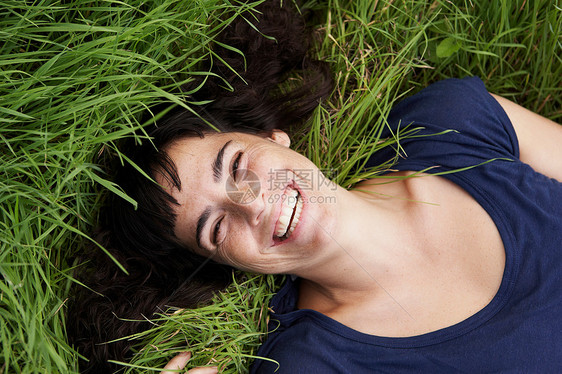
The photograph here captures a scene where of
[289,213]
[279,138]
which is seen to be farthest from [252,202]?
[279,138]

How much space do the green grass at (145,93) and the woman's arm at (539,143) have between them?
405 mm

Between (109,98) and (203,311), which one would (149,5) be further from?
(203,311)

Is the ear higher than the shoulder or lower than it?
lower

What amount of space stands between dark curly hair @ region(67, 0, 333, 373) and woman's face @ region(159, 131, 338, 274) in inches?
5.0

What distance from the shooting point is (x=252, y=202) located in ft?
5.00

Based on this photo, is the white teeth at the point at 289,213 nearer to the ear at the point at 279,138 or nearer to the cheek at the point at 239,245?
the cheek at the point at 239,245

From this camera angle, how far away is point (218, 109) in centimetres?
186

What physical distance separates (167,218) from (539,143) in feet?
5.68

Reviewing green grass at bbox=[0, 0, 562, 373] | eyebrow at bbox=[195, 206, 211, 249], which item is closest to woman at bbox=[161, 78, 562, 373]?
eyebrow at bbox=[195, 206, 211, 249]

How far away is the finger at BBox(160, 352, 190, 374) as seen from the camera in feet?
5.83

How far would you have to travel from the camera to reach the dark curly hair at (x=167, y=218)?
5.67 ft

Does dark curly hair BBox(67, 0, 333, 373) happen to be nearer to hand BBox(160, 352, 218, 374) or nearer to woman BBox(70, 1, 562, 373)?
woman BBox(70, 1, 562, 373)

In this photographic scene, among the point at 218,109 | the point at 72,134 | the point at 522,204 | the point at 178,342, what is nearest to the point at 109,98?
the point at 72,134

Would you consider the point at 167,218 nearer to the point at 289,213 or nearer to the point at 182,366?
the point at 289,213
